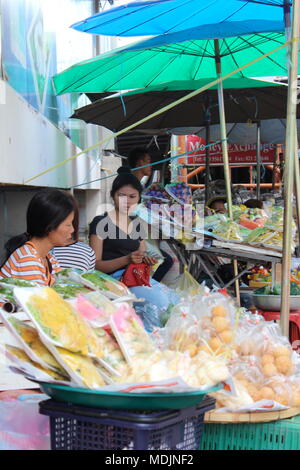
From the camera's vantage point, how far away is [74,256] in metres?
4.47

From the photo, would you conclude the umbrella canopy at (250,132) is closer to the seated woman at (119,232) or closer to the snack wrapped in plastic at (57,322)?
the seated woman at (119,232)

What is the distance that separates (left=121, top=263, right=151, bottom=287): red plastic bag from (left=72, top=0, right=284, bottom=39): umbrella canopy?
1764 millimetres

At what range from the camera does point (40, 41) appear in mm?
6820

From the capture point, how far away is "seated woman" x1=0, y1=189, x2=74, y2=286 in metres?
3.29

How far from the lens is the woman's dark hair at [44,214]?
11.1 ft

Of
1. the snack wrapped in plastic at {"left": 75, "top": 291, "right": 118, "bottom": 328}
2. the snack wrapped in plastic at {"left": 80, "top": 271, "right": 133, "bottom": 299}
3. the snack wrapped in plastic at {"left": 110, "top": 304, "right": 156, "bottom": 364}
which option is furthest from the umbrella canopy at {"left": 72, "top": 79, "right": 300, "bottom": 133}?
the snack wrapped in plastic at {"left": 110, "top": 304, "right": 156, "bottom": 364}

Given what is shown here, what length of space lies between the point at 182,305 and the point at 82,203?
32.9 ft

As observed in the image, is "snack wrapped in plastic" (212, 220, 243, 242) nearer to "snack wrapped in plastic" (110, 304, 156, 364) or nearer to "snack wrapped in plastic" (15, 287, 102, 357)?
"snack wrapped in plastic" (110, 304, 156, 364)

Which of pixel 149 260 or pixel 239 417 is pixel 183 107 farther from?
pixel 239 417

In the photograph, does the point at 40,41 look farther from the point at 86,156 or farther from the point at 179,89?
the point at 86,156

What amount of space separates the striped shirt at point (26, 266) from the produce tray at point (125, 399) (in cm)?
138

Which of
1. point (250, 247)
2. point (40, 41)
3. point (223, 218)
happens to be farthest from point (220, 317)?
point (40, 41)
